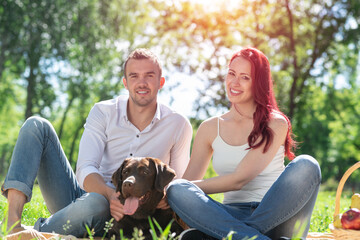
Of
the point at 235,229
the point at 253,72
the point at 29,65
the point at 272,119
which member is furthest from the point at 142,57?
the point at 29,65

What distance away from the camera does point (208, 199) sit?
3.70 metres

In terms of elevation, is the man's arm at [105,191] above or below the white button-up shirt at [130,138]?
below

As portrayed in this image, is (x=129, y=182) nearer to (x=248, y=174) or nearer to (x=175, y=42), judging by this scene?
(x=248, y=174)

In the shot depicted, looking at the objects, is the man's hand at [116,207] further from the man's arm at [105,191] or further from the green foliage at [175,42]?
the green foliage at [175,42]

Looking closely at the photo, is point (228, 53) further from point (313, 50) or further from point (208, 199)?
point (208, 199)

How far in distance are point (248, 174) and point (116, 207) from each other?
1202 mm

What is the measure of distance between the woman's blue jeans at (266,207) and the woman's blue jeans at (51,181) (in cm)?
82

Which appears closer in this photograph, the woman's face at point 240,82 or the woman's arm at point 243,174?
the woman's arm at point 243,174

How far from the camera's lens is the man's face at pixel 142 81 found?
14.9ft

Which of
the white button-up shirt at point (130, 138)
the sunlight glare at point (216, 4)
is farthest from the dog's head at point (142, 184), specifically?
the sunlight glare at point (216, 4)

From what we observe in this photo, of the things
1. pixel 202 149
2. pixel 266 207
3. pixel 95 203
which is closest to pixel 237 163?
pixel 202 149

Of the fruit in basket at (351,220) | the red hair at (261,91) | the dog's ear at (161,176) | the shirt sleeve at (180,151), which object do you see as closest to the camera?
the fruit in basket at (351,220)

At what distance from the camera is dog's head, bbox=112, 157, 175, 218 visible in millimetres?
3697

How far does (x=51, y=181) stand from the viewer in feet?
14.4
